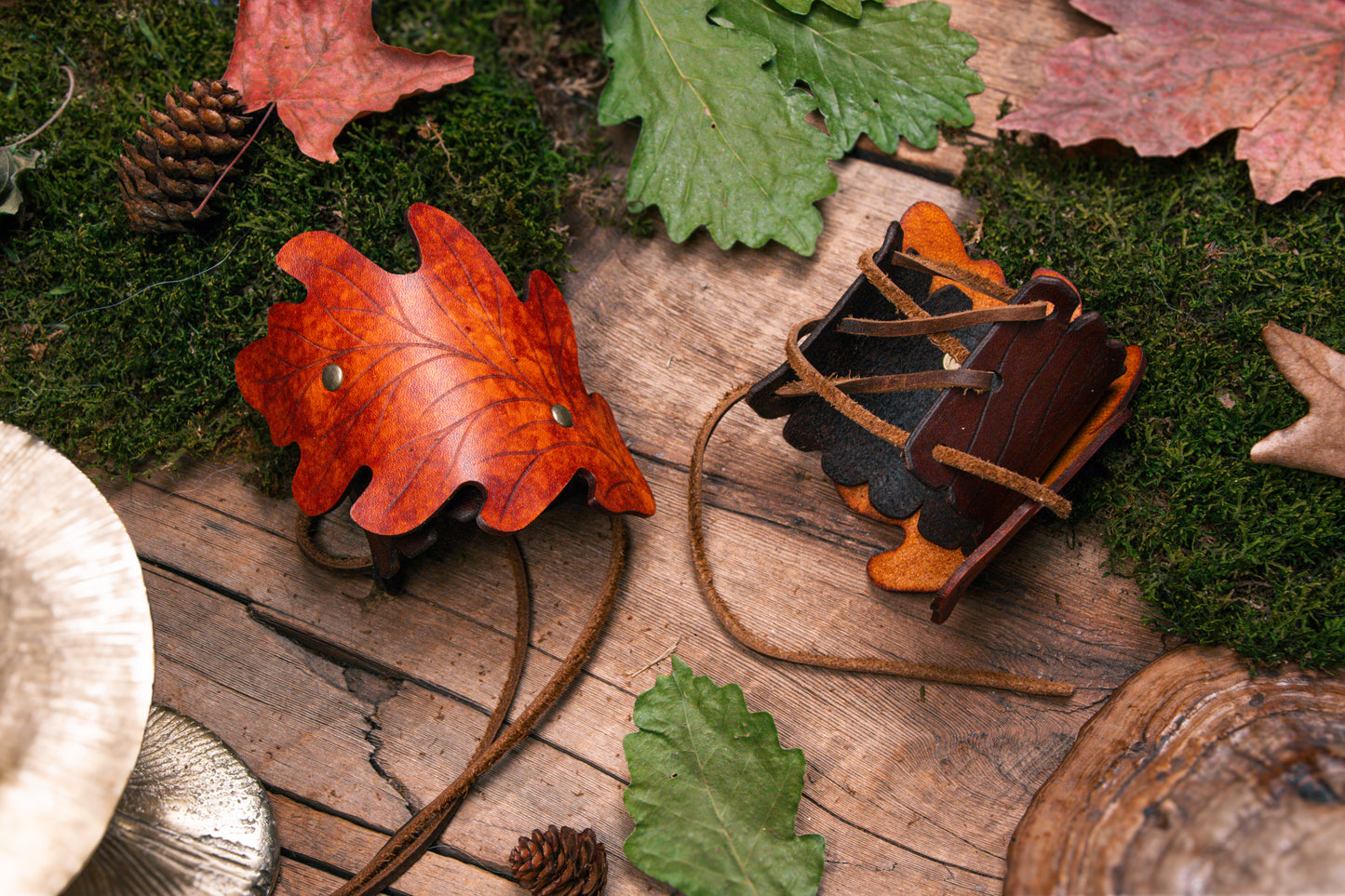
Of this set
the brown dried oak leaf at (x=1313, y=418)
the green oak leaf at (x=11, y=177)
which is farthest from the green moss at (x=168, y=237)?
the brown dried oak leaf at (x=1313, y=418)

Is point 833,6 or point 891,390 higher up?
point 833,6

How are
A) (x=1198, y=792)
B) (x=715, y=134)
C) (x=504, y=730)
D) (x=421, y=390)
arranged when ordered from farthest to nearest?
(x=715, y=134), (x=504, y=730), (x=421, y=390), (x=1198, y=792)

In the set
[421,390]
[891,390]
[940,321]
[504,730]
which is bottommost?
[504,730]

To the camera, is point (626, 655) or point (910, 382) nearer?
point (910, 382)

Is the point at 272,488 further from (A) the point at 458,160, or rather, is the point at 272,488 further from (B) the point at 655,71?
(B) the point at 655,71

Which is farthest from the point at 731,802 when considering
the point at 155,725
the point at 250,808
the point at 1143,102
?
the point at 1143,102

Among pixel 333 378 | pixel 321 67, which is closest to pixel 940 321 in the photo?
pixel 333 378

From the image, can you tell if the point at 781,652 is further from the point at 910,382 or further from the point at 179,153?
the point at 179,153

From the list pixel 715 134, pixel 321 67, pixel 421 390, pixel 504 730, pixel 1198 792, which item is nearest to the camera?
pixel 1198 792
